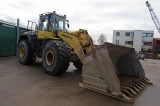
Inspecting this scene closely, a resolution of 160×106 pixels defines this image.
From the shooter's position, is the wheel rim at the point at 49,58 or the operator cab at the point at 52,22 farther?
the operator cab at the point at 52,22

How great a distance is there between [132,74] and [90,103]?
2.94 m

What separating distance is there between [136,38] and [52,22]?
4921 centimetres

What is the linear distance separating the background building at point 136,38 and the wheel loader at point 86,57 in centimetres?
4627

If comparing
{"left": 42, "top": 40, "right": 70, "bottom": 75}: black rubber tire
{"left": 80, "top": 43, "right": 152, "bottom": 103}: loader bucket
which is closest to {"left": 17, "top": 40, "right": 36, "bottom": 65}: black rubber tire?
{"left": 42, "top": 40, "right": 70, "bottom": 75}: black rubber tire

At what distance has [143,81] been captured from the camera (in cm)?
649

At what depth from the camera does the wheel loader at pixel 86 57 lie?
4684 millimetres

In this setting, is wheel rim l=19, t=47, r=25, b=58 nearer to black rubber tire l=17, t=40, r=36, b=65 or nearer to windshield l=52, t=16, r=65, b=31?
black rubber tire l=17, t=40, r=36, b=65

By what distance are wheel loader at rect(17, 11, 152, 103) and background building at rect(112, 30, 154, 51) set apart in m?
46.3

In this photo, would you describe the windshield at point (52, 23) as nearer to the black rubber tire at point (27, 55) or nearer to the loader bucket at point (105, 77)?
the black rubber tire at point (27, 55)

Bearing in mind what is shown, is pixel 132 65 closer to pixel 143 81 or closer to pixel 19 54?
pixel 143 81

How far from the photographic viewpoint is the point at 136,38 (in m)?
54.0

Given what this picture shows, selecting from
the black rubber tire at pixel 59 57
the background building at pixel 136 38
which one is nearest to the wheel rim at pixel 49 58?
the black rubber tire at pixel 59 57

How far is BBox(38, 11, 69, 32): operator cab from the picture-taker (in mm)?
7973

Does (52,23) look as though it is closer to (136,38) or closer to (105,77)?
(105,77)
